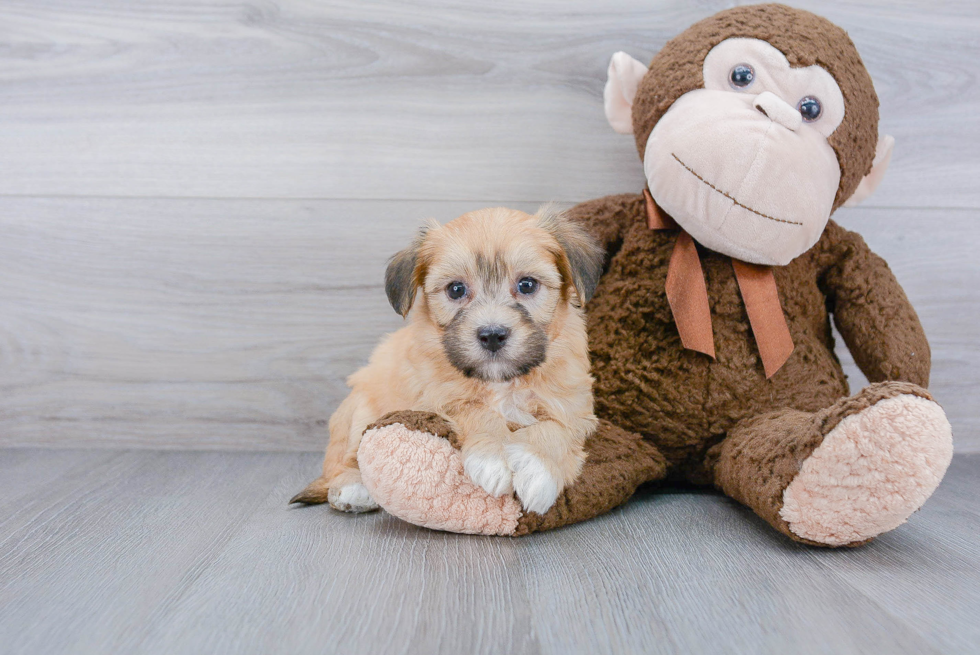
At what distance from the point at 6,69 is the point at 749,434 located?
88.6 inches

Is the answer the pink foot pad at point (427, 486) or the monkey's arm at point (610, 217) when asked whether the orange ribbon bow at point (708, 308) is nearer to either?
the monkey's arm at point (610, 217)

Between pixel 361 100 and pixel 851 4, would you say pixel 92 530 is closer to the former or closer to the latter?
pixel 361 100

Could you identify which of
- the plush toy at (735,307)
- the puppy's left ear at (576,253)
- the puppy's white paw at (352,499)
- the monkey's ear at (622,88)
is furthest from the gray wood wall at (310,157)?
the puppy's white paw at (352,499)

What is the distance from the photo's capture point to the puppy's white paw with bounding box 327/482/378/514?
4.69 ft

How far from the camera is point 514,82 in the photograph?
1894 mm

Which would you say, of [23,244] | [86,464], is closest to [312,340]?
[86,464]

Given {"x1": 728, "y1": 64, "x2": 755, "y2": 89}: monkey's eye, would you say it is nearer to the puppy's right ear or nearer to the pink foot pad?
the puppy's right ear

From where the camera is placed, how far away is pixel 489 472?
119 cm

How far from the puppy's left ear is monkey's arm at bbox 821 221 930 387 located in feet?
1.99

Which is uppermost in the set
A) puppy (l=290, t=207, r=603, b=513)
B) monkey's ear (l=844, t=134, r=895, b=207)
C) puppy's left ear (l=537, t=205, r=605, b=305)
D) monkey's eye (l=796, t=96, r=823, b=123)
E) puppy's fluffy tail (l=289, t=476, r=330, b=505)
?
monkey's eye (l=796, t=96, r=823, b=123)

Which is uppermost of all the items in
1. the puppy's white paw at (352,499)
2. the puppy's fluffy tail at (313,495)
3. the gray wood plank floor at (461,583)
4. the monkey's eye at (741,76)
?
the monkey's eye at (741,76)

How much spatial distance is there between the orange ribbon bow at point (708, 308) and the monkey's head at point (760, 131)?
0.17ft

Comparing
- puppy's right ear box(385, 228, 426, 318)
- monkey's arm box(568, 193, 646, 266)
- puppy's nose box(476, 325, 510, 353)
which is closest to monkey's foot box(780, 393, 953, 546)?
puppy's nose box(476, 325, 510, 353)

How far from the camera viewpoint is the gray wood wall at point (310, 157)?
1.88 m
